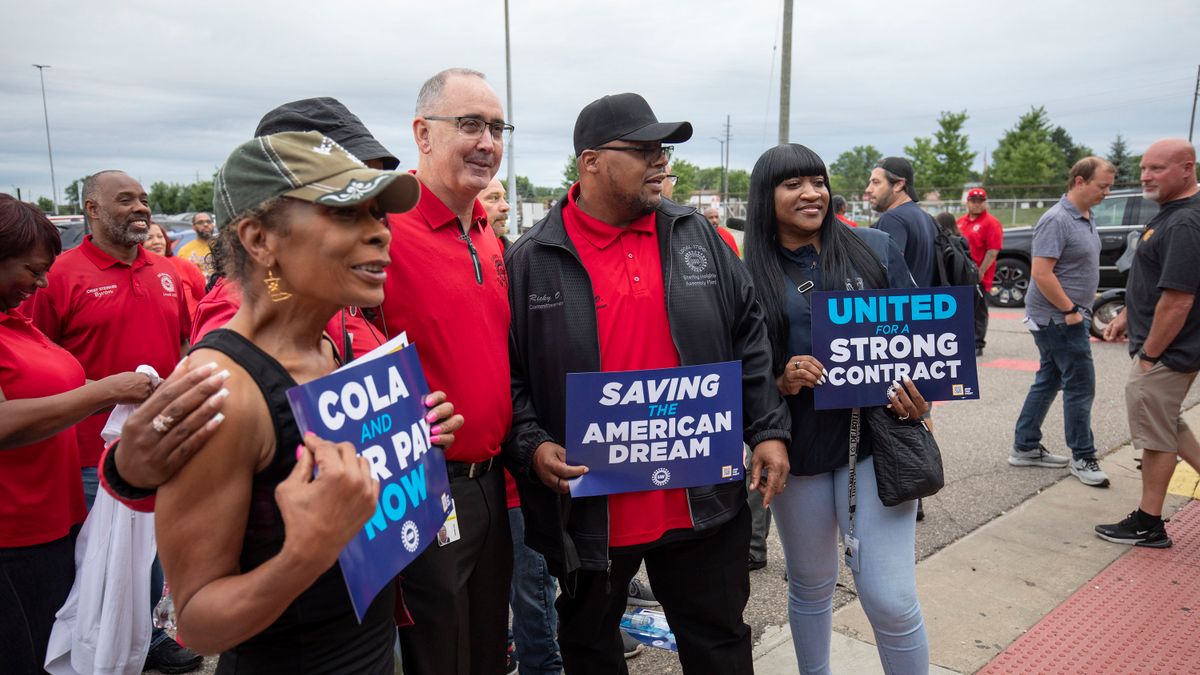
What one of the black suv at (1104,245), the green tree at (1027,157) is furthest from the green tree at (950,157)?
the black suv at (1104,245)

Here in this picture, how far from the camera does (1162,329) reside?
4.31m

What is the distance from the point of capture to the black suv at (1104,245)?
1376 centimetres

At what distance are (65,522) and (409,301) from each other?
1.49 m

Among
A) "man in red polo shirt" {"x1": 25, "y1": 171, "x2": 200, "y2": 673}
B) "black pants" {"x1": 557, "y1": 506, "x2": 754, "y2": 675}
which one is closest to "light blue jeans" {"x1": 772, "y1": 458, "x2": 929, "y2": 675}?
"black pants" {"x1": 557, "y1": 506, "x2": 754, "y2": 675}

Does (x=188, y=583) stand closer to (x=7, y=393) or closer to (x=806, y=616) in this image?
(x=7, y=393)

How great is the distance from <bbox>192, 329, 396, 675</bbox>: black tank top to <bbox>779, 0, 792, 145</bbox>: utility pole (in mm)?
12656

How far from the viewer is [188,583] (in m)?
1.36

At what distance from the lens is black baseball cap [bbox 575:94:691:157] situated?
261cm

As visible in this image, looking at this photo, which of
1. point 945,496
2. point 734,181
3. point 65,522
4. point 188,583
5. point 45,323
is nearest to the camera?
point 188,583

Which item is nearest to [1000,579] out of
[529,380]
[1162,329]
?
[1162,329]

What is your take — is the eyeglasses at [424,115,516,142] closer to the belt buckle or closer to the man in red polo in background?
the belt buckle

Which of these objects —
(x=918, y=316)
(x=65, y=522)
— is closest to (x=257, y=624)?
(x=65, y=522)

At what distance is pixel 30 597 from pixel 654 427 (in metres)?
2.11

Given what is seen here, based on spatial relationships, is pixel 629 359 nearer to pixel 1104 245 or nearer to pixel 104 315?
pixel 104 315
